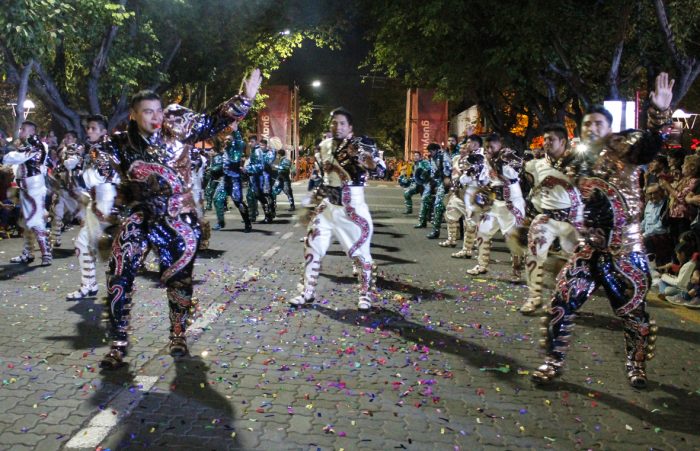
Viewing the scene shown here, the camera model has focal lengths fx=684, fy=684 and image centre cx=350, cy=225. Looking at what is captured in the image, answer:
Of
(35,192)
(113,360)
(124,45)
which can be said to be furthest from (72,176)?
(124,45)

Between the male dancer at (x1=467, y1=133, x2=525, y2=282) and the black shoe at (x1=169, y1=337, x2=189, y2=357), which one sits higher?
the male dancer at (x1=467, y1=133, x2=525, y2=282)

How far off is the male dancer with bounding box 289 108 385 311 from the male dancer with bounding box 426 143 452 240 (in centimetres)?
659

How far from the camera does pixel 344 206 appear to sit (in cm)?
714

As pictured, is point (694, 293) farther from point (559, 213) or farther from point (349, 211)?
point (349, 211)

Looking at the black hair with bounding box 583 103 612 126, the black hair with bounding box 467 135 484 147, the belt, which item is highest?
the black hair with bounding box 583 103 612 126

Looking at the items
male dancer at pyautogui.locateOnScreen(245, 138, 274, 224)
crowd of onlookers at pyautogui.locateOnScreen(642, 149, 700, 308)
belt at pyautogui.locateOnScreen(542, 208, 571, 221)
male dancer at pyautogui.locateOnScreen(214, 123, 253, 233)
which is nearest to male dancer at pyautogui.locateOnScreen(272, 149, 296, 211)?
male dancer at pyautogui.locateOnScreen(245, 138, 274, 224)

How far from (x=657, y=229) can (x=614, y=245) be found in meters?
5.72

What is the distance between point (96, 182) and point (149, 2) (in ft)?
48.8

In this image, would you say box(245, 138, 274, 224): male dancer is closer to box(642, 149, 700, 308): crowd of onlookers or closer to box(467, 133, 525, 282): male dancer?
box(467, 133, 525, 282): male dancer

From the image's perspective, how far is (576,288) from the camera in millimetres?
4758

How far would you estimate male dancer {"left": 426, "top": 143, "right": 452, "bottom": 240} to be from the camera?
1384 centimetres

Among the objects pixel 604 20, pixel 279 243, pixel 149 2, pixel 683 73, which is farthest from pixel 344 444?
pixel 149 2

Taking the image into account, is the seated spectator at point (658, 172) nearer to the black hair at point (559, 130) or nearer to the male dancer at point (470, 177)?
the male dancer at point (470, 177)

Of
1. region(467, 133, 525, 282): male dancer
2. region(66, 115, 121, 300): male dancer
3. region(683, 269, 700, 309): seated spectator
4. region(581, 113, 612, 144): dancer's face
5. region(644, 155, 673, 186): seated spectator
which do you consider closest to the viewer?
region(581, 113, 612, 144): dancer's face
